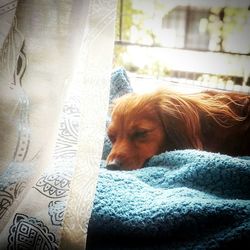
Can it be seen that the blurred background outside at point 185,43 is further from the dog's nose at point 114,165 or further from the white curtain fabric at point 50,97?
the white curtain fabric at point 50,97

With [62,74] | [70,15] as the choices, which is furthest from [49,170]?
[70,15]

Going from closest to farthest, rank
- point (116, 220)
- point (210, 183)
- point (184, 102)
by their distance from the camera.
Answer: point (116, 220) < point (210, 183) < point (184, 102)

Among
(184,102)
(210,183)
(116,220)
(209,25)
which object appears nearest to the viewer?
(116,220)

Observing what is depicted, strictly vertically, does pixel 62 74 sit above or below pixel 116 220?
above

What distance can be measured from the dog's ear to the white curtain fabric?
Result: 292 mm

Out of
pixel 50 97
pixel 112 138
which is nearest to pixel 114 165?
pixel 112 138

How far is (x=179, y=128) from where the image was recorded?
2.81ft

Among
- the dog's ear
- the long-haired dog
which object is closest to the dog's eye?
the long-haired dog

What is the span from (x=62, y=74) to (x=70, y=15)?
0.36 ft

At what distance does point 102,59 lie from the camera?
0.61 meters

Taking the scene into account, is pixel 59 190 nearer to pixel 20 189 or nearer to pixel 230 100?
pixel 20 189

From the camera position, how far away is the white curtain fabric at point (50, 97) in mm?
577

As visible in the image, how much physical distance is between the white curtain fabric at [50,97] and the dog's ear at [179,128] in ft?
0.96

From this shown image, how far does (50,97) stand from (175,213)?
30 centimetres
